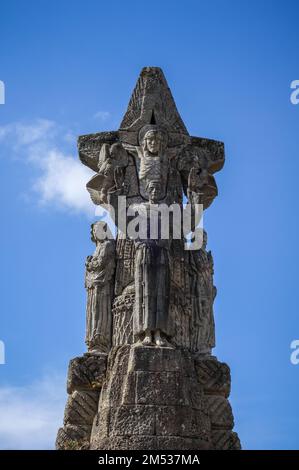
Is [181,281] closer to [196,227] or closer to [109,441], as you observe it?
[196,227]

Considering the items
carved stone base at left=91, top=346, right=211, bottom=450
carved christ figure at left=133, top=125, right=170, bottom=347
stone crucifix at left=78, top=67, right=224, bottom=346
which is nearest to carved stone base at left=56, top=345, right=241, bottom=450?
carved stone base at left=91, top=346, right=211, bottom=450

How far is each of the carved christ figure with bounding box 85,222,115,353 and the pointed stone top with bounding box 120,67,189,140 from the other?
2.41m

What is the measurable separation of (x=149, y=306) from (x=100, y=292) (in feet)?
3.75

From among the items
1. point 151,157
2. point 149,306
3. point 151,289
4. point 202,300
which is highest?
point 151,157

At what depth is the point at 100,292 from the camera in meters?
14.9

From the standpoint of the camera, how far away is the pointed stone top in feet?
53.9

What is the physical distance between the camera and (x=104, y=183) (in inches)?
624

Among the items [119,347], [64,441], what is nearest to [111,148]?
[119,347]

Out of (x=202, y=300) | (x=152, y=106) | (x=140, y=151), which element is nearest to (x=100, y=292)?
(x=202, y=300)

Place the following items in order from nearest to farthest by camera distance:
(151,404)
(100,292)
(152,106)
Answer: (151,404) → (100,292) → (152,106)

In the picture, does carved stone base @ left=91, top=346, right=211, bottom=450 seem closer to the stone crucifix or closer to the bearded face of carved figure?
the stone crucifix

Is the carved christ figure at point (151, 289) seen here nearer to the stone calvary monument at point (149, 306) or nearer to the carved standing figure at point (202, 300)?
the stone calvary monument at point (149, 306)

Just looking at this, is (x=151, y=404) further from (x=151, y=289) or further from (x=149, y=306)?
(x=151, y=289)

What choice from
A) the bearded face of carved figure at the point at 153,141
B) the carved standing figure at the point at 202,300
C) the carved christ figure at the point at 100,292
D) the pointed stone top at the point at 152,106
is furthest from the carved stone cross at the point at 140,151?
the carved standing figure at the point at 202,300
